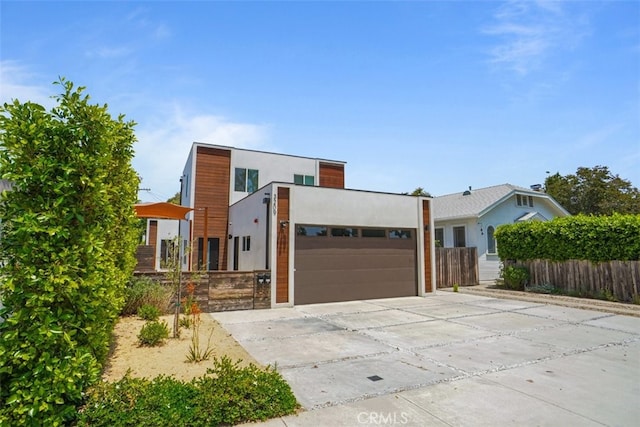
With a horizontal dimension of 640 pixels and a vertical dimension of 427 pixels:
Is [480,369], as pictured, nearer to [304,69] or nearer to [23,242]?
[23,242]

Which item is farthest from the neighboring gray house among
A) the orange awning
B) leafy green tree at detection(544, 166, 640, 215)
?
the orange awning

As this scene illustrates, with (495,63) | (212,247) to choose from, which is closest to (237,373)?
(495,63)

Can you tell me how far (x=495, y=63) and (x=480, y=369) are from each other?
7574 mm

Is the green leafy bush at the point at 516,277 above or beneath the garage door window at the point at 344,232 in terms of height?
beneath

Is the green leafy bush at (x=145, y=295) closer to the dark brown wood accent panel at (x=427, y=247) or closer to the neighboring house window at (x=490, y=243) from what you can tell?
the dark brown wood accent panel at (x=427, y=247)

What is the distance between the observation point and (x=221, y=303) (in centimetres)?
973

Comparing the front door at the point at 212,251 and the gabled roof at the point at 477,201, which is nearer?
the front door at the point at 212,251

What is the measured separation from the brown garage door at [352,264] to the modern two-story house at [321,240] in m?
0.03

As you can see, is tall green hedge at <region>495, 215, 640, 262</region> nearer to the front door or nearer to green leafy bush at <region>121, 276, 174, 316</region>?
the front door

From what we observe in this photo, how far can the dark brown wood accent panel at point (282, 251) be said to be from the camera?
10.4 meters

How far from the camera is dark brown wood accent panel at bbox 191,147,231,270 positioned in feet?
51.7

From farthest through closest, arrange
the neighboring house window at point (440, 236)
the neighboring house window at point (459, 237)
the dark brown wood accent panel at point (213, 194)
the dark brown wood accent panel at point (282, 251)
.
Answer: the neighboring house window at point (440, 236) < the neighboring house window at point (459, 237) < the dark brown wood accent panel at point (213, 194) < the dark brown wood accent panel at point (282, 251)

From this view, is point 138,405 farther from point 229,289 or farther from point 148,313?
point 229,289

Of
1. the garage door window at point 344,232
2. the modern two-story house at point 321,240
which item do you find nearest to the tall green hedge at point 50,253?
the modern two-story house at point 321,240
